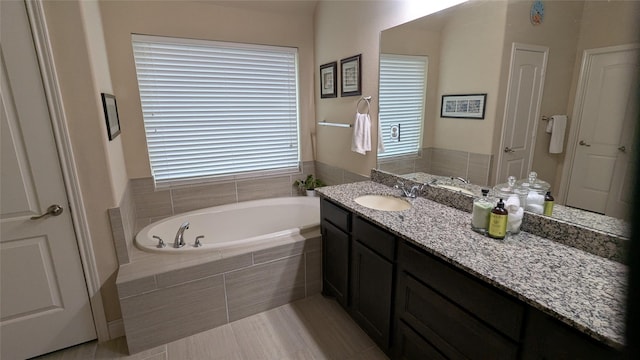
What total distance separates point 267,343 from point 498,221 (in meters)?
1.52

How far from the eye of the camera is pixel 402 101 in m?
2.20

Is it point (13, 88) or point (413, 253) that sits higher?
point (13, 88)

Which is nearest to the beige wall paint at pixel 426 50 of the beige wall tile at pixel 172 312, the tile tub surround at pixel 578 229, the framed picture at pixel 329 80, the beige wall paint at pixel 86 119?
the tile tub surround at pixel 578 229

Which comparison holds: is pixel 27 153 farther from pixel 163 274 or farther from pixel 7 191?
pixel 163 274

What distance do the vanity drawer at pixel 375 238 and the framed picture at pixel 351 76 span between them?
1234 millimetres

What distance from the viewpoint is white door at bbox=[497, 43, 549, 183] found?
143cm

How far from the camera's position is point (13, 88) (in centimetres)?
155

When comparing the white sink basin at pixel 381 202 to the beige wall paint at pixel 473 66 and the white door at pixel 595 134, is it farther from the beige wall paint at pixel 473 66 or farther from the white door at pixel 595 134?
the white door at pixel 595 134

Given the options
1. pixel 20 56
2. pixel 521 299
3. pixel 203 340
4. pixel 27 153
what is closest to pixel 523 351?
pixel 521 299

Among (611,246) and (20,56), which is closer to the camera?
(611,246)

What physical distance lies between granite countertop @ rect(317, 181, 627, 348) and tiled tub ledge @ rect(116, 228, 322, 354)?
2.66ft

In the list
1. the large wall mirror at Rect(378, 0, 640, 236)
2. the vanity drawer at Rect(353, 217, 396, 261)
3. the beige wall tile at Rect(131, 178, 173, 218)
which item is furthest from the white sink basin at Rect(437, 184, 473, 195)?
the beige wall tile at Rect(131, 178, 173, 218)

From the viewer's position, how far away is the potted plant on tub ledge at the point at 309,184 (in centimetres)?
331

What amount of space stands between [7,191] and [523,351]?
8.09 feet
